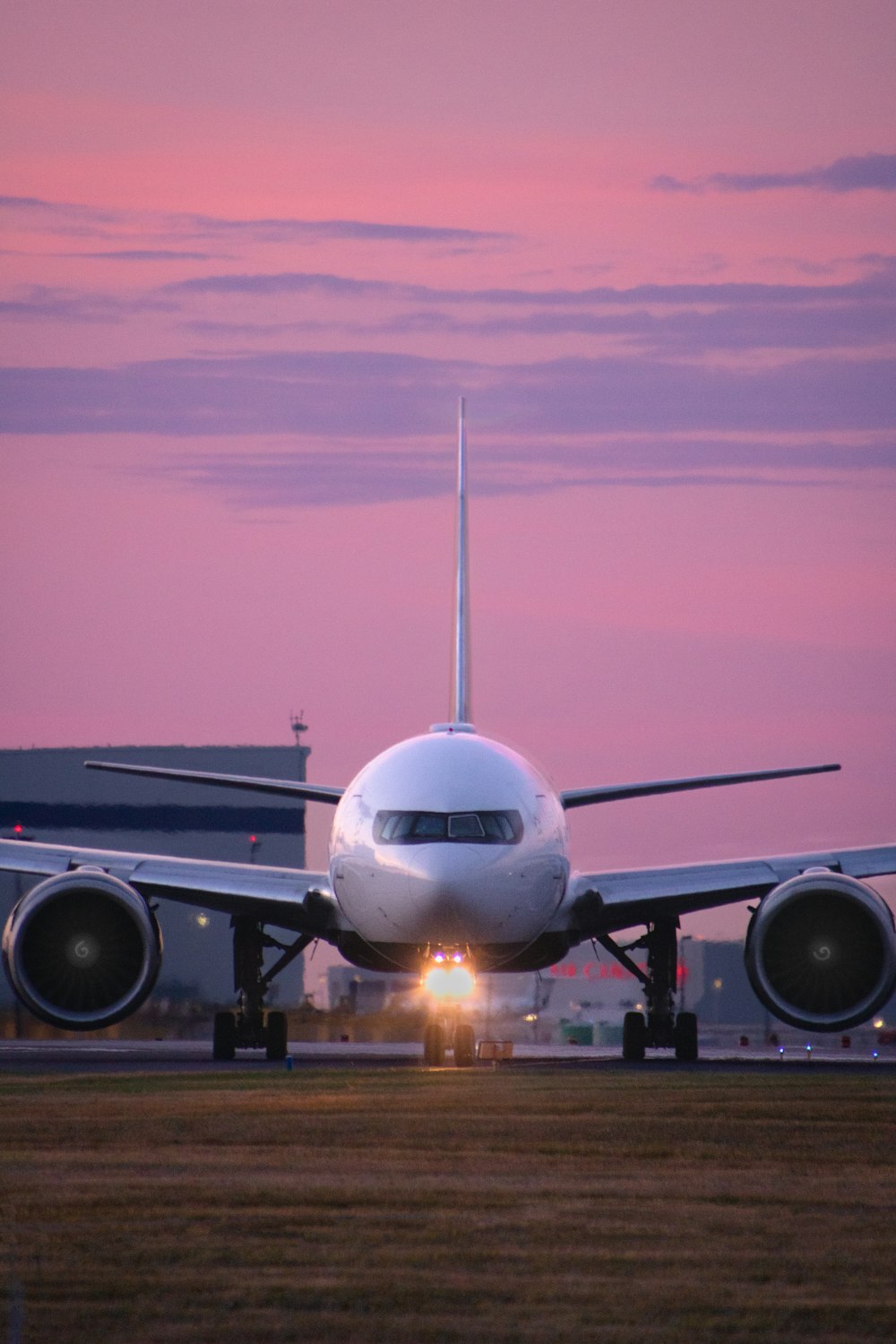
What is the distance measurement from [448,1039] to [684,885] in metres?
4.10

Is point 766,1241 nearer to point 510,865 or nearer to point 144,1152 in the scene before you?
point 144,1152

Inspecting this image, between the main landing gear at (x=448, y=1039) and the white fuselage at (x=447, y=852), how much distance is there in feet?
4.55

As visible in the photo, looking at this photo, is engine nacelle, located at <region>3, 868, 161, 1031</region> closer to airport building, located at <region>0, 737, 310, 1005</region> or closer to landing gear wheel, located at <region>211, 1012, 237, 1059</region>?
landing gear wheel, located at <region>211, 1012, 237, 1059</region>

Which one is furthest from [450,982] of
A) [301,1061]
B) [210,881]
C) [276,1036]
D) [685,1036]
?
[685,1036]

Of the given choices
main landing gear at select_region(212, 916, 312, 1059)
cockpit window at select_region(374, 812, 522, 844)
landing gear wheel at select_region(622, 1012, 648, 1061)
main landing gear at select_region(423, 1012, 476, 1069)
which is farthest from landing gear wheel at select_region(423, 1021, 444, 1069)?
landing gear wheel at select_region(622, 1012, 648, 1061)

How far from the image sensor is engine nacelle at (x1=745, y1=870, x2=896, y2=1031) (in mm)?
26156

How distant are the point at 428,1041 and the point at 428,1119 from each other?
444 inches

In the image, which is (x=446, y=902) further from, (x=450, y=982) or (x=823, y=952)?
(x=823, y=952)

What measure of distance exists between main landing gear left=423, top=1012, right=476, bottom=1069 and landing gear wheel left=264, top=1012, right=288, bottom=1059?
3.12m

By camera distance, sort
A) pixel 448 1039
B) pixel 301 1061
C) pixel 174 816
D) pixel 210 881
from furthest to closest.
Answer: pixel 174 816 < pixel 301 1061 < pixel 210 881 < pixel 448 1039

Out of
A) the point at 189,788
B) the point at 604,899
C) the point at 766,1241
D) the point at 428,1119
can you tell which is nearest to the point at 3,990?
the point at 189,788

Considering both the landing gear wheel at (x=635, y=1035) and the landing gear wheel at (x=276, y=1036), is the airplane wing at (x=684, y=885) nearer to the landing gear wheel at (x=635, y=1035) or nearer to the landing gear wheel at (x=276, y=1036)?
the landing gear wheel at (x=635, y=1035)

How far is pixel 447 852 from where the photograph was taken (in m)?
25.2

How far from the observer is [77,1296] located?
8461mm
